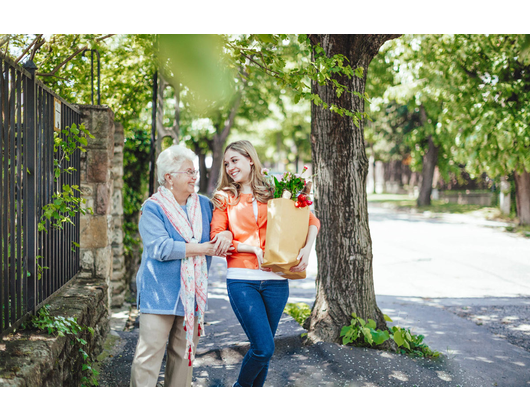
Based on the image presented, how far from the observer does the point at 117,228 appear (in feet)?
22.3

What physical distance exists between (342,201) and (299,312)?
1.87 metres

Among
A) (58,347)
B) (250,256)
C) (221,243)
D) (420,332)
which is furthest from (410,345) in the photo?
(58,347)

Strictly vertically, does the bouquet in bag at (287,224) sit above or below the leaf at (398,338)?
above

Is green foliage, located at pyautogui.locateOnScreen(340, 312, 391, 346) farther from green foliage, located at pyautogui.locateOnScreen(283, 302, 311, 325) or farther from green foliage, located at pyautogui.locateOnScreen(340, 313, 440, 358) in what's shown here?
green foliage, located at pyautogui.locateOnScreen(283, 302, 311, 325)

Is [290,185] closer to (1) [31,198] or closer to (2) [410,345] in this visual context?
(1) [31,198]

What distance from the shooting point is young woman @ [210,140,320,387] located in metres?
3.29

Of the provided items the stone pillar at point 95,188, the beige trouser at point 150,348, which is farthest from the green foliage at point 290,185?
the stone pillar at point 95,188

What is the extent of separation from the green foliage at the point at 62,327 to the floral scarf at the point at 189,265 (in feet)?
2.84

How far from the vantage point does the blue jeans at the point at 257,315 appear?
3.27m

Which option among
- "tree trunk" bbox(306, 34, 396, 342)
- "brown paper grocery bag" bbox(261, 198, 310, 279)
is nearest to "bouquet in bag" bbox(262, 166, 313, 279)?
"brown paper grocery bag" bbox(261, 198, 310, 279)

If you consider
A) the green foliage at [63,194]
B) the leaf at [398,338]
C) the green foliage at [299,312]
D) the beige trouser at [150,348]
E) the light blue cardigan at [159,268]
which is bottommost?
the green foliage at [299,312]

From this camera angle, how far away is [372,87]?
21.7 meters

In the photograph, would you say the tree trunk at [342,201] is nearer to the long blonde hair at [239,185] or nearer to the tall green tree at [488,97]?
the long blonde hair at [239,185]

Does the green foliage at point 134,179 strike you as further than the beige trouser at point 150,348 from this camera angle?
Yes
